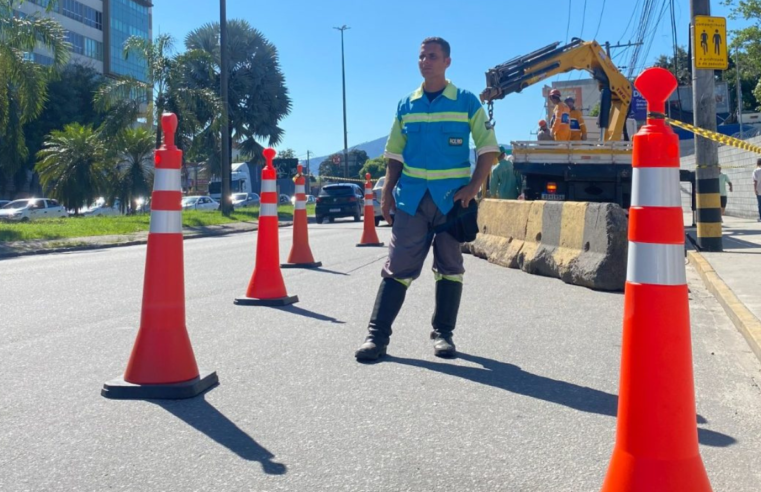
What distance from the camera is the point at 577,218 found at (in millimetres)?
8984

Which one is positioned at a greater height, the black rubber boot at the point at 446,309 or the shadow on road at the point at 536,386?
the black rubber boot at the point at 446,309

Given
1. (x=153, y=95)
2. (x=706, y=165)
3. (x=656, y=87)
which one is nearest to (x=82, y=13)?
(x=153, y=95)

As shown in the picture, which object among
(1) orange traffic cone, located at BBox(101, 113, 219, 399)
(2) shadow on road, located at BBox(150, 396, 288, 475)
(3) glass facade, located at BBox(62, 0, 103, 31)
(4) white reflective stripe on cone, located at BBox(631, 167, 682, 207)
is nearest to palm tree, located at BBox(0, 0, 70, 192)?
(1) orange traffic cone, located at BBox(101, 113, 219, 399)

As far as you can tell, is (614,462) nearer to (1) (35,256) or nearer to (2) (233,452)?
(2) (233,452)

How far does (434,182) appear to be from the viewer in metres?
5.12

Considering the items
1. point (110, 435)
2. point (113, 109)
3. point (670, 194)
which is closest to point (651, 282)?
point (670, 194)

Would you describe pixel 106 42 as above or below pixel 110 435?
above

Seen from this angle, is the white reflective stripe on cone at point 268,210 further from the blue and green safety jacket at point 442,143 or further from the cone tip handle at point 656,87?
the cone tip handle at point 656,87

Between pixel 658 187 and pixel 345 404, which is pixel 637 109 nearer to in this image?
pixel 345 404

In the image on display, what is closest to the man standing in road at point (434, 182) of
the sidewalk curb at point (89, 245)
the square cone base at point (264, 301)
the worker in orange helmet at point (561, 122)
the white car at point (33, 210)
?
the square cone base at point (264, 301)

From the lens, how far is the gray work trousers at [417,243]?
510 cm

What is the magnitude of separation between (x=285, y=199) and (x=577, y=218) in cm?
6645

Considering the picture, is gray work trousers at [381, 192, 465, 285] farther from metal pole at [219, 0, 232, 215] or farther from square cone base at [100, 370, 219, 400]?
metal pole at [219, 0, 232, 215]

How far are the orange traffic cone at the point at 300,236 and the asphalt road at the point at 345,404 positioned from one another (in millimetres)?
3149
